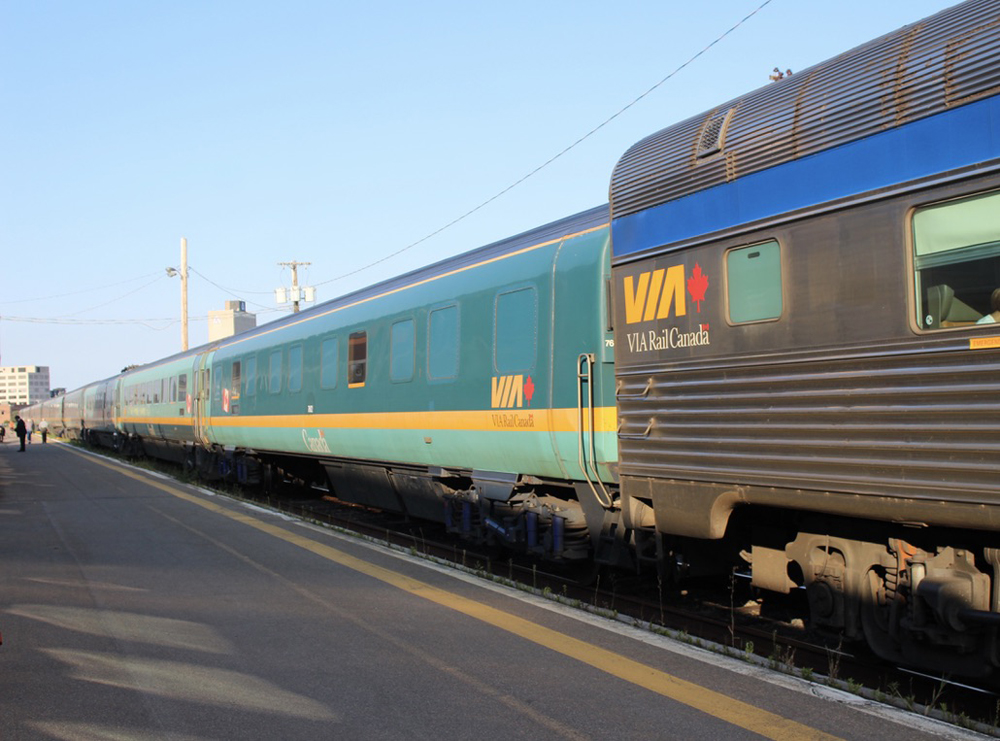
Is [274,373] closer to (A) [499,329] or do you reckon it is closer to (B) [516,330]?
(A) [499,329]

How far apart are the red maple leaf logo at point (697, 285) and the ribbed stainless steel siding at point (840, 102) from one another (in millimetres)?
563

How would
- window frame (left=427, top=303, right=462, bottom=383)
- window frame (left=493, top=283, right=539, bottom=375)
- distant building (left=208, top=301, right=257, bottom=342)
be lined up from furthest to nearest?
distant building (left=208, top=301, right=257, bottom=342) < window frame (left=427, top=303, right=462, bottom=383) < window frame (left=493, top=283, right=539, bottom=375)

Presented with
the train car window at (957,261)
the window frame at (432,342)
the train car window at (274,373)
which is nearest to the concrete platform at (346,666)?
the train car window at (957,261)

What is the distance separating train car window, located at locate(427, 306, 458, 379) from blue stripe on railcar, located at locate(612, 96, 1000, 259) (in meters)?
3.37

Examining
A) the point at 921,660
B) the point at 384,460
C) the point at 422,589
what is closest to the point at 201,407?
the point at 384,460

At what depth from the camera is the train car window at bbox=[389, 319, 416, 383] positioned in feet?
35.3

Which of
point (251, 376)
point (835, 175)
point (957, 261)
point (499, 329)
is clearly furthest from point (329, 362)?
point (957, 261)

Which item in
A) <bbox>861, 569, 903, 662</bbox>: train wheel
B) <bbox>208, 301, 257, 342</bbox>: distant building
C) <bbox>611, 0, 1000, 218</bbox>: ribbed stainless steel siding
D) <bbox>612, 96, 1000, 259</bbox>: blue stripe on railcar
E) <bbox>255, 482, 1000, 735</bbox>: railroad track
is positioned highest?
<bbox>208, 301, 257, 342</bbox>: distant building

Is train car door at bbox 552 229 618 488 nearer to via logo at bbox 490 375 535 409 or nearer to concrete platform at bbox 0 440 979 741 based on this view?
via logo at bbox 490 375 535 409

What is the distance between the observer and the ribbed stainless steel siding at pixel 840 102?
4559 millimetres

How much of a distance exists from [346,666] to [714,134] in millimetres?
4125

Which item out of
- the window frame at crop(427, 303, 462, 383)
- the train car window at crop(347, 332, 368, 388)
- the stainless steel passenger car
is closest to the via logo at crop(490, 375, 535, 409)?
the window frame at crop(427, 303, 462, 383)

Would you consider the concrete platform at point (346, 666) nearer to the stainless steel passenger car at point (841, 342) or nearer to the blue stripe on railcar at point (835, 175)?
the stainless steel passenger car at point (841, 342)

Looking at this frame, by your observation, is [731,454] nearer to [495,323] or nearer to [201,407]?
[495,323]
